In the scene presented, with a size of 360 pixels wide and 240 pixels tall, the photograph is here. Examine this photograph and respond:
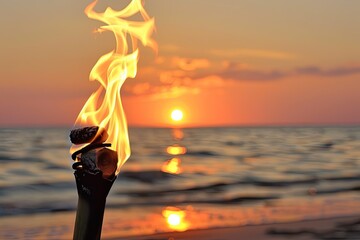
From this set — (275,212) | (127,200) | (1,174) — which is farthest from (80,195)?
(1,174)

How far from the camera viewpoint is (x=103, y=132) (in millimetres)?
3533

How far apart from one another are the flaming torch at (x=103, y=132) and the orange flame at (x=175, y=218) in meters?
8.16

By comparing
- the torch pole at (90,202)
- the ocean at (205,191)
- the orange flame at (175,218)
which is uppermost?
the ocean at (205,191)

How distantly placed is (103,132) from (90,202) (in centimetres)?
39

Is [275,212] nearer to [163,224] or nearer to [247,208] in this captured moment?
[247,208]

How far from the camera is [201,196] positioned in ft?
60.6

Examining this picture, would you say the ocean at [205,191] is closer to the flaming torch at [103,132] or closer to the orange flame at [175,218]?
the orange flame at [175,218]

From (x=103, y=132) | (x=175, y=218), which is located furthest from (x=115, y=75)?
(x=175, y=218)

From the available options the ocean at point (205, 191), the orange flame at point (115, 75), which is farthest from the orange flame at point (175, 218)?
the orange flame at point (115, 75)

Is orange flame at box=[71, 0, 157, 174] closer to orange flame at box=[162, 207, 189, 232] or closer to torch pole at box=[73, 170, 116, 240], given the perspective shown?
torch pole at box=[73, 170, 116, 240]

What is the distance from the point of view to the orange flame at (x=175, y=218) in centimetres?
1237

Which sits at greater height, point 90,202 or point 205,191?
point 205,191

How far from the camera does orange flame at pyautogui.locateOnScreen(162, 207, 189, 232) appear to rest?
12.4 metres

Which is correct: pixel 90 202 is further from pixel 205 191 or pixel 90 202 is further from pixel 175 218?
pixel 205 191
